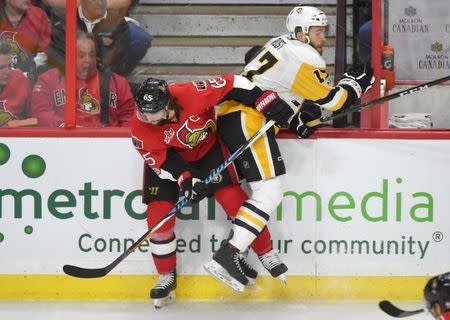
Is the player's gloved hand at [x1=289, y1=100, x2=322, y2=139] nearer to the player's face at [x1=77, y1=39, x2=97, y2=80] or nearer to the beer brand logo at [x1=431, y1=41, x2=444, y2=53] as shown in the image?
the beer brand logo at [x1=431, y1=41, x2=444, y2=53]

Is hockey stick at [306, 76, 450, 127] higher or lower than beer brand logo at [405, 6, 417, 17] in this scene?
lower

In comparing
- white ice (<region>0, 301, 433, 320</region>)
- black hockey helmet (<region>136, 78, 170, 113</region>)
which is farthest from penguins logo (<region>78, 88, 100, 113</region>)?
white ice (<region>0, 301, 433, 320</region>)

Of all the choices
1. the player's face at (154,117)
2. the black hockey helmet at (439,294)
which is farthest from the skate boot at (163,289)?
the black hockey helmet at (439,294)

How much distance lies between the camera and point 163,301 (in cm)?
438

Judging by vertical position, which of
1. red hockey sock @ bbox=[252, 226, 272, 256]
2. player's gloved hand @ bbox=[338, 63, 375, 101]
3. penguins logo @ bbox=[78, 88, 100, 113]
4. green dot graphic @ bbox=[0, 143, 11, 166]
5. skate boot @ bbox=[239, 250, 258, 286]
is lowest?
skate boot @ bbox=[239, 250, 258, 286]

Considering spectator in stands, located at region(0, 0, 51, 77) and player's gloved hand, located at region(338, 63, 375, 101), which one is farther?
spectator in stands, located at region(0, 0, 51, 77)

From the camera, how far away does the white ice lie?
4230 millimetres

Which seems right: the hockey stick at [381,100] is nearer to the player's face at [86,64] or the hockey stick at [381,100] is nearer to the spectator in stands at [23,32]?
the player's face at [86,64]

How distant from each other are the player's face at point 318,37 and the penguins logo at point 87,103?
3.07 ft

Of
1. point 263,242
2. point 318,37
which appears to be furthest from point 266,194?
point 318,37

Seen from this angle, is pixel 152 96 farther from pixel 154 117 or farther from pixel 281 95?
pixel 281 95

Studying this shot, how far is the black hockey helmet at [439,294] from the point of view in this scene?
9.46 ft

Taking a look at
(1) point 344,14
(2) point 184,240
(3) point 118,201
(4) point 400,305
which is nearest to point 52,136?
(3) point 118,201

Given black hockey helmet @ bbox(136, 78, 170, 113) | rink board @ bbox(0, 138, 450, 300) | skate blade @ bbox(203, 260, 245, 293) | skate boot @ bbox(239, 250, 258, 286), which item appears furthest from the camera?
rink board @ bbox(0, 138, 450, 300)
